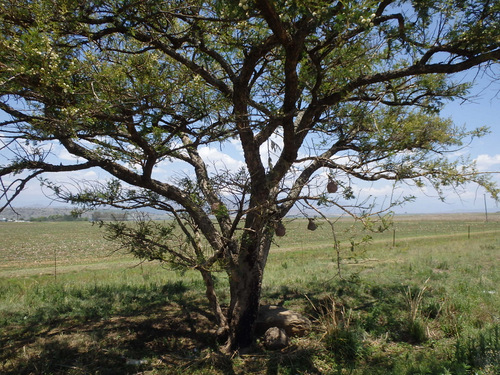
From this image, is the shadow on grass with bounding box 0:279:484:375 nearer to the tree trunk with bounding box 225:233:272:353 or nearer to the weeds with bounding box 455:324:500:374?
the tree trunk with bounding box 225:233:272:353

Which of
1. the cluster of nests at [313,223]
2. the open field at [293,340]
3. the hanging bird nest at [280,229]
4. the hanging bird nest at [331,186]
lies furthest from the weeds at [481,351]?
the hanging bird nest at [280,229]

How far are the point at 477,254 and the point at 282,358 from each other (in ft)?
41.0

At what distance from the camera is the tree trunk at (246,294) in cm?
607

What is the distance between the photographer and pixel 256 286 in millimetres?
6168

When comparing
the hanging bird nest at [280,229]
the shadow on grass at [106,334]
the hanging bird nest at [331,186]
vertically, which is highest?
the hanging bird nest at [331,186]

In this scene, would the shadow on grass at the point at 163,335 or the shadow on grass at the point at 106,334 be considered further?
the shadow on grass at the point at 106,334

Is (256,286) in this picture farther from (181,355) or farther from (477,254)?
(477,254)

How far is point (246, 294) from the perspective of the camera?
6.14 metres

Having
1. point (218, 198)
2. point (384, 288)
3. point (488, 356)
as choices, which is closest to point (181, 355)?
point (218, 198)

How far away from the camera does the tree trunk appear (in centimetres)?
607

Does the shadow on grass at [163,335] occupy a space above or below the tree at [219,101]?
below

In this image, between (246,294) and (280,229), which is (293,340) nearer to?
(246,294)

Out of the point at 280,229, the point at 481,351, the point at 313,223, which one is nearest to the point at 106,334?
the point at 280,229

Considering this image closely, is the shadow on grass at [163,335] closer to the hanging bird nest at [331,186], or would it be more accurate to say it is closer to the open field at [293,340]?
the open field at [293,340]
